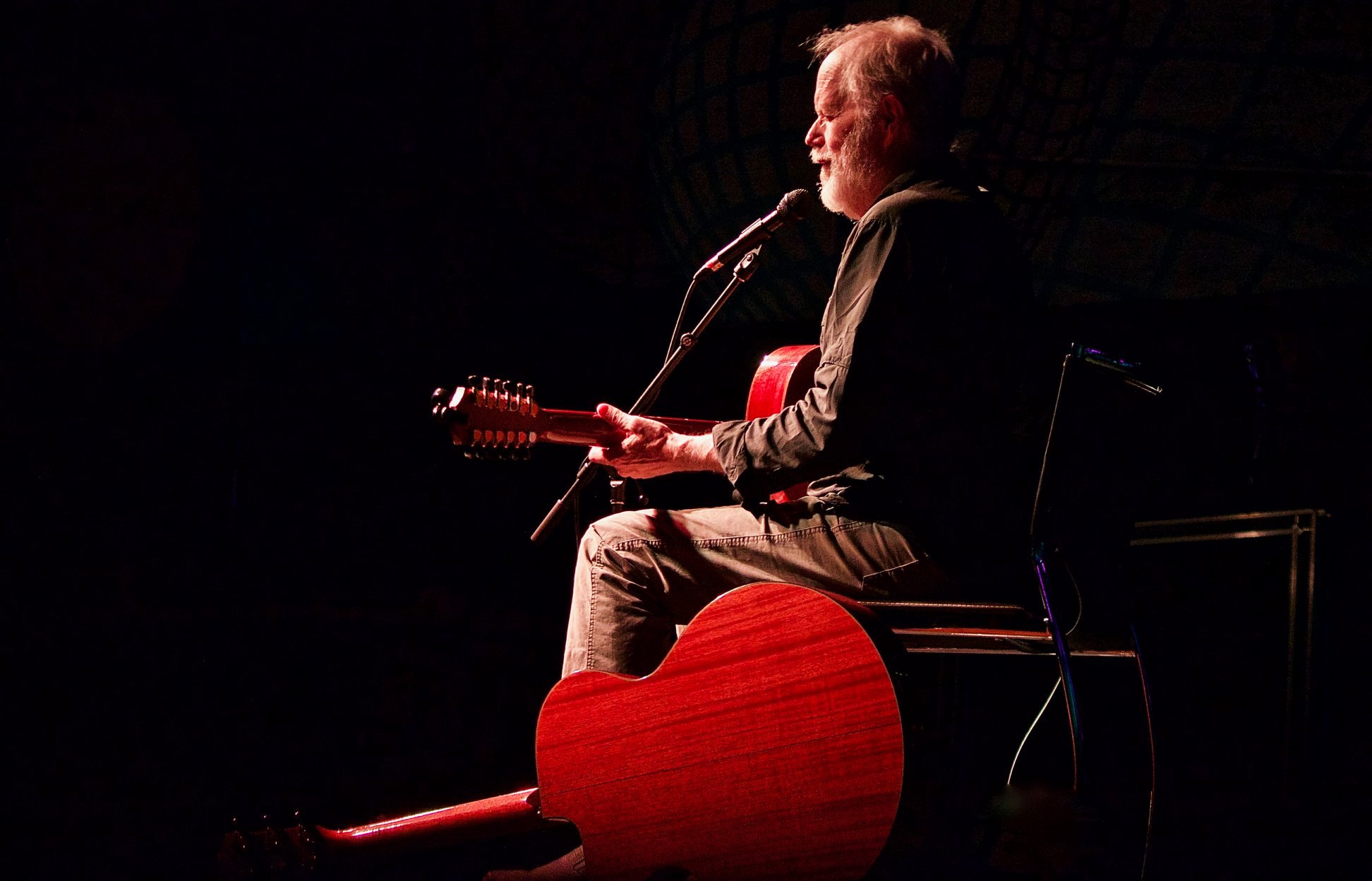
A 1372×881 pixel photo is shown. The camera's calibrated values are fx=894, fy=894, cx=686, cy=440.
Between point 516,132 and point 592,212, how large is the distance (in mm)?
446

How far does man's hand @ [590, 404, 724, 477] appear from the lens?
5.71 feet

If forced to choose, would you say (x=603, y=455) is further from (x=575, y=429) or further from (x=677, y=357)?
(x=677, y=357)

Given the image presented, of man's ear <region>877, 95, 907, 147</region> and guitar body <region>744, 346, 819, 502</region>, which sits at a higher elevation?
man's ear <region>877, 95, 907, 147</region>

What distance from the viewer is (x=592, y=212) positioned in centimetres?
380

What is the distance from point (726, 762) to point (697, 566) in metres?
0.42

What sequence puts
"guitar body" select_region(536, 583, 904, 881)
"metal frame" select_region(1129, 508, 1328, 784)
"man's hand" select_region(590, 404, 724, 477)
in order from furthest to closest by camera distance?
"metal frame" select_region(1129, 508, 1328, 784) → "man's hand" select_region(590, 404, 724, 477) → "guitar body" select_region(536, 583, 904, 881)

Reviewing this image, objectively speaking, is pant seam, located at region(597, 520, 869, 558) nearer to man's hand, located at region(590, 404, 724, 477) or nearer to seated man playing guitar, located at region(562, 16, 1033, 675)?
seated man playing guitar, located at region(562, 16, 1033, 675)

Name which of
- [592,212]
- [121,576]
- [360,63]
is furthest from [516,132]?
[121,576]

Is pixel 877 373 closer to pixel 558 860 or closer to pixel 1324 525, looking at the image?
pixel 558 860

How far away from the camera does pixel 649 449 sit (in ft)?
5.87

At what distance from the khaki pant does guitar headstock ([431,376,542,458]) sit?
9.4 inches

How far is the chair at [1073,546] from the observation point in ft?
5.10

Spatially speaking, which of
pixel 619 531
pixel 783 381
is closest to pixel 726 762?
pixel 619 531

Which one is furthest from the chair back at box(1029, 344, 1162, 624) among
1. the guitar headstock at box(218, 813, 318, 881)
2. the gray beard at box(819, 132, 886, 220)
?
the guitar headstock at box(218, 813, 318, 881)
